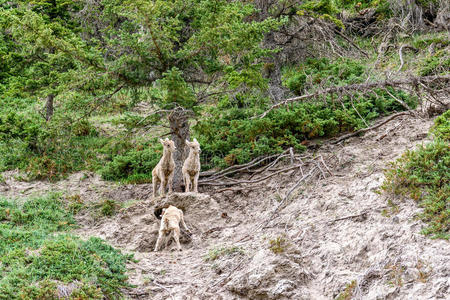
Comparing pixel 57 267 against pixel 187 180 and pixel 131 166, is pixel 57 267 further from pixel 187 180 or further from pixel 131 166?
pixel 131 166

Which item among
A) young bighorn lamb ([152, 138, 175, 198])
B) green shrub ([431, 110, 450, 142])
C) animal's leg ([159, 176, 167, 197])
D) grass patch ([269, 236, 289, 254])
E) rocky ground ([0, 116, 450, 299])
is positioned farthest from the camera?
animal's leg ([159, 176, 167, 197])

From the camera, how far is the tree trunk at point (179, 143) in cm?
1297

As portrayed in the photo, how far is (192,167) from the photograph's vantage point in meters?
12.0

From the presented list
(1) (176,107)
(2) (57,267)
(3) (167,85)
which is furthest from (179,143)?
(2) (57,267)

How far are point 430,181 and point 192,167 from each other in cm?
594

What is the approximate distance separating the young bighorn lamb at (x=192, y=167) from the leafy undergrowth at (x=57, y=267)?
3423 mm

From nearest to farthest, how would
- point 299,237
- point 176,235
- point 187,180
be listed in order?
point 299,237, point 176,235, point 187,180

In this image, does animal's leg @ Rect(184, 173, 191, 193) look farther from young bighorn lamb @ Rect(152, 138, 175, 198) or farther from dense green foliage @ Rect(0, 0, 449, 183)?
dense green foliage @ Rect(0, 0, 449, 183)

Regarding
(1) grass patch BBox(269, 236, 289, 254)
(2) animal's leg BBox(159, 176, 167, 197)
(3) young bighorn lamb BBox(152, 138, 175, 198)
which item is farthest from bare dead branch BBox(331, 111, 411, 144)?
(1) grass patch BBox(269, 236, 289, 254)

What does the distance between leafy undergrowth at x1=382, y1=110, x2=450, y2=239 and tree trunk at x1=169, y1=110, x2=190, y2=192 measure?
598 centimetres

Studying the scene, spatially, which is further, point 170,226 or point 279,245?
point 170,226

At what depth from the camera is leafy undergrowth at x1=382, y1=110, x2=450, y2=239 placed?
712 centimetres

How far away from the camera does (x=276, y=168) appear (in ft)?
41.6

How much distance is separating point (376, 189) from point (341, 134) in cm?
418
